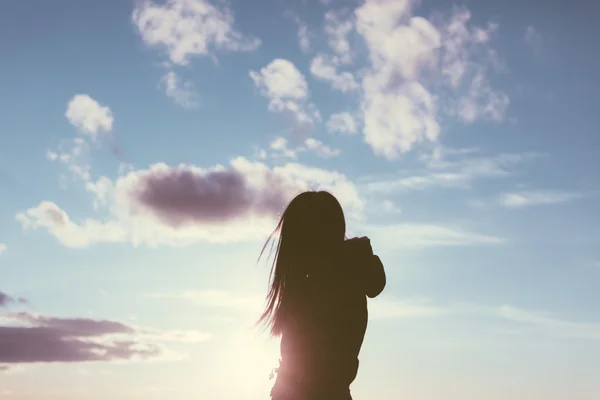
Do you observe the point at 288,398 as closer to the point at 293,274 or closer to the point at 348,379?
the point at 348,379

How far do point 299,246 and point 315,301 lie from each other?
590mm

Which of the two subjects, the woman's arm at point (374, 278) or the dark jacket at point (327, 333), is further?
the woman's arm at point (374, 278)

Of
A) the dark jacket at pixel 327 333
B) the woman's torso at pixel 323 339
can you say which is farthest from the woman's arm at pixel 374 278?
the woman's torso at pixel 323 339

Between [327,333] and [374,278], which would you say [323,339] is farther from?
[374,278]

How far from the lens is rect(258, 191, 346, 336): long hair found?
28.9ft

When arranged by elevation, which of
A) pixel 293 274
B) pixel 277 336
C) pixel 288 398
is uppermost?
pixel 293 274

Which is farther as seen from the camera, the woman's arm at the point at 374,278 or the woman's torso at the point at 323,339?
the woman's arm at the point at 374,278

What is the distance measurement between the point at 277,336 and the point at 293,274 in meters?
0.68

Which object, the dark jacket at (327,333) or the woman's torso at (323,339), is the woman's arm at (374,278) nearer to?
the dark jacket at (327,333)

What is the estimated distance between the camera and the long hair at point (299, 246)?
8812 mm

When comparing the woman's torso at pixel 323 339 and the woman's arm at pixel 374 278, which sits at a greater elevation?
the woman's arm at pixel 374 278

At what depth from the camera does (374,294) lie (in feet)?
29.7

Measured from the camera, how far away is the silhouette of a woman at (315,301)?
8.80 m

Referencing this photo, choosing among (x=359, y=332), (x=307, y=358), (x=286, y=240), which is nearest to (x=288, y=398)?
(x=307, y=358)
